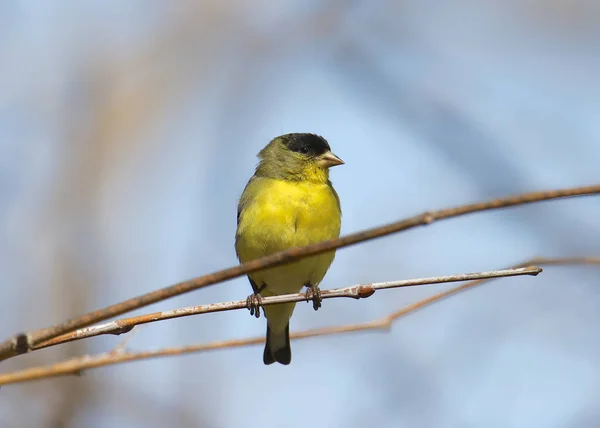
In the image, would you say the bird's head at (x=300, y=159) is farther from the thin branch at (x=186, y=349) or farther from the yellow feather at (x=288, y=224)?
the thin branch at (x=186, y=349)

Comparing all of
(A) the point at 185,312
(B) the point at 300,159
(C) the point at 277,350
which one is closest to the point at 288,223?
(B) the point at 300,159

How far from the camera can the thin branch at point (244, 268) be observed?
58.4 inches

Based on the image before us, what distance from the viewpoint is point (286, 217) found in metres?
4.73

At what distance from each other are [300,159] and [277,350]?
1.40 metres

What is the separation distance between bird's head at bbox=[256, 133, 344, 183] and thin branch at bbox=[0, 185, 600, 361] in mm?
3603

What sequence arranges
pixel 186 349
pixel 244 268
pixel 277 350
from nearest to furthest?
pixel 244 268 < pixel 186 349 < pixel 277 350

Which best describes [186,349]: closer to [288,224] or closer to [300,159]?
[288,224]

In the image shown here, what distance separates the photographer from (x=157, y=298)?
160 cm

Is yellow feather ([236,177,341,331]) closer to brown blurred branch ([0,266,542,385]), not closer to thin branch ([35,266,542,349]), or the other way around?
brown blurred branch ([0,266,542,385])

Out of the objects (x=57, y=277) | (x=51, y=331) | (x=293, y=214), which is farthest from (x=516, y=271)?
(x=57, y=277)

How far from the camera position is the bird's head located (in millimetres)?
5281

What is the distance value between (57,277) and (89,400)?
1238 mm

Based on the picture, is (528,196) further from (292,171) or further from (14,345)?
(292,171)

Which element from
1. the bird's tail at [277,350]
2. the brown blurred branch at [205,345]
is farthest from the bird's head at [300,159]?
the brown blurred branch at [205,345]
